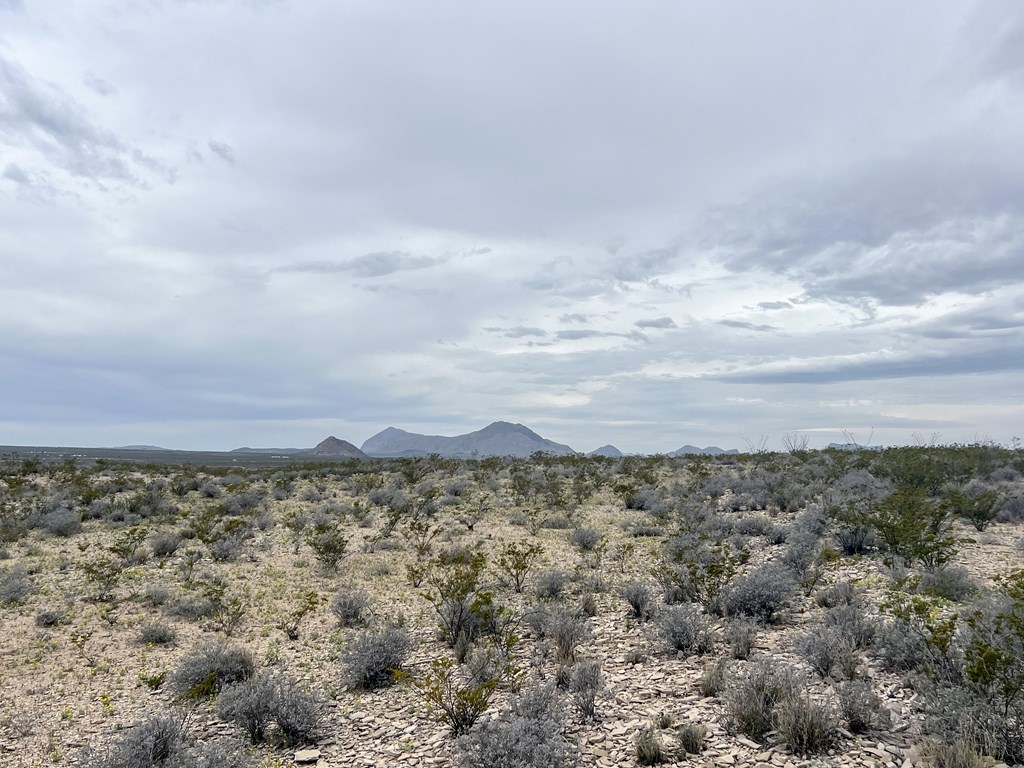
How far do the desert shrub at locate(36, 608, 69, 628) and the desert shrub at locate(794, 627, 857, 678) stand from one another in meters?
13.6

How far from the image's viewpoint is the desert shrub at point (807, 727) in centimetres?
573

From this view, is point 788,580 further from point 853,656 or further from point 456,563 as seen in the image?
point 456,563

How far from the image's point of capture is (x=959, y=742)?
197 inches

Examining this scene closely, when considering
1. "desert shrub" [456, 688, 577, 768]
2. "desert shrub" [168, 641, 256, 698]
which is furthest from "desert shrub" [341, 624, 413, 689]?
"desert shrub" [456, 688, 577, 768]

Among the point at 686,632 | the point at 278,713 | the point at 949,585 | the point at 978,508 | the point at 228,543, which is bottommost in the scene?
the point at 278,713

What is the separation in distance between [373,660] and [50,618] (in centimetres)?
763

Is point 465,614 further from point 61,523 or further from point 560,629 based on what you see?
point 61,523

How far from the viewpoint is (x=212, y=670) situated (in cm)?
877

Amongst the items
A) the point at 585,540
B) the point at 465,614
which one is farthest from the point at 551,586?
the point at 585,540

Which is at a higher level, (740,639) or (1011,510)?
(1011,510)

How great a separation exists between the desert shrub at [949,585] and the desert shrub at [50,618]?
53.0 ft

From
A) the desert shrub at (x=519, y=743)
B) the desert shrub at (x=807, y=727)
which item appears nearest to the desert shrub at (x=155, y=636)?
the desert shrub at (x=519, y=743)

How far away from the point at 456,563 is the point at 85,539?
1329cm

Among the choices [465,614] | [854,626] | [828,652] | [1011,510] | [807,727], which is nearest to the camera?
[807,727]
